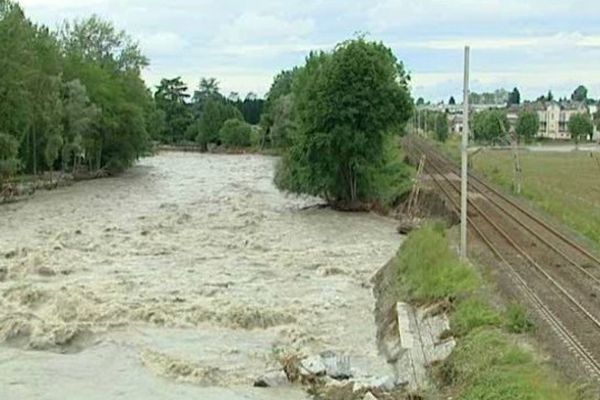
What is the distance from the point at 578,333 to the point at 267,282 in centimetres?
1286

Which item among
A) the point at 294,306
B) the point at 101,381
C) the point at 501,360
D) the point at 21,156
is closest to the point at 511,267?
the point at 294,306

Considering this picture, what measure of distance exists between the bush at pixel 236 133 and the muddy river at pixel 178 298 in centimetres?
9763

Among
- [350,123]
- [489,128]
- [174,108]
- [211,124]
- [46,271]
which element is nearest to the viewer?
[46,271]

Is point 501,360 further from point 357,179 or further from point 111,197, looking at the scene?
point 111,197

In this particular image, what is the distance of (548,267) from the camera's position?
2716 cm

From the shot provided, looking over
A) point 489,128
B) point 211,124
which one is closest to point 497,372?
point 489,128

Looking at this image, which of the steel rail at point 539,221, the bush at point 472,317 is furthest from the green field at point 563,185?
the bush at point 472,317

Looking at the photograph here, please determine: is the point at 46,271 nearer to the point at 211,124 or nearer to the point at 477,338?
the point at 477,338

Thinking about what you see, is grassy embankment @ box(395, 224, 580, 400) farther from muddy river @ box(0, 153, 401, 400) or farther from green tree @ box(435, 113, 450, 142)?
green tree @ box(435, 113, 450, 142)

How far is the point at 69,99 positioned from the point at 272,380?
60.7m

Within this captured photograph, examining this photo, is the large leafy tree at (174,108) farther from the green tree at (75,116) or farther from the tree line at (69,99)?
A: the green tree at (75,116)

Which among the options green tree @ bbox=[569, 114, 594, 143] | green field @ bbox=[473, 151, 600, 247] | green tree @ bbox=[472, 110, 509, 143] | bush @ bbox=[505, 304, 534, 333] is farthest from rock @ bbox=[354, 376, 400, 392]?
green tree @ bbox=[569, 114, 594, 143]

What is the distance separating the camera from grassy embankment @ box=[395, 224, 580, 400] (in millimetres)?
14727

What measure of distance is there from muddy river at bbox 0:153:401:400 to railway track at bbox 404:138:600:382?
4115mm
